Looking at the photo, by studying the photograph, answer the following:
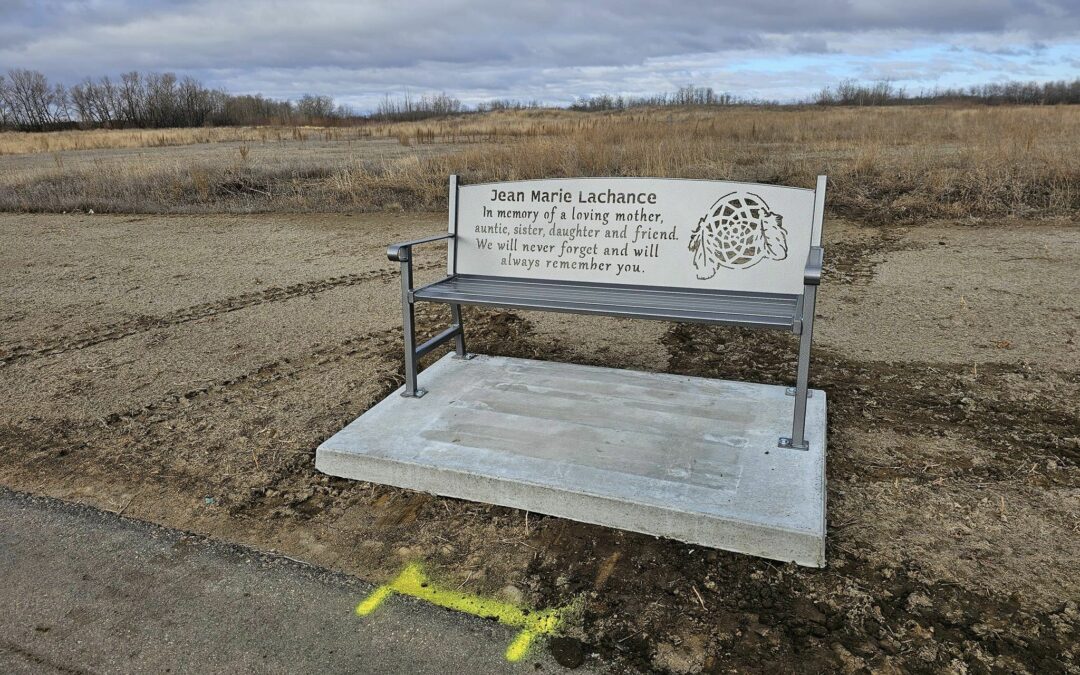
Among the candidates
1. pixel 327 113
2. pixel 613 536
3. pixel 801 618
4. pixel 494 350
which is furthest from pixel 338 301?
pixel 327 113

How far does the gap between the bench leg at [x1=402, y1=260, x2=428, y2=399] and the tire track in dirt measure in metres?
2.79

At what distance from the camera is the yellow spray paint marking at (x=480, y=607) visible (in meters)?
2.11

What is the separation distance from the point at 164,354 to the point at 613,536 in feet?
11.6

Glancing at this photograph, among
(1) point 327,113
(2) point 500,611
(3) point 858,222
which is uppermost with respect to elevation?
(1) point 327,113

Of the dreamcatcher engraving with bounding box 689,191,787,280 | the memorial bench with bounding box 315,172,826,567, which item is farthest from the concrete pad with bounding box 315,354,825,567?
the dreamcatcher engraving with bounding box 689,191,787,280

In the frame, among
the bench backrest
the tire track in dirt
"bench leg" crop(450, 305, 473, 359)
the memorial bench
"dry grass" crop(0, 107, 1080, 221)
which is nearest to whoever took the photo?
the memorial bench

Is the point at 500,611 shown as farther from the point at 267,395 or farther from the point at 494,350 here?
the point at 494,350

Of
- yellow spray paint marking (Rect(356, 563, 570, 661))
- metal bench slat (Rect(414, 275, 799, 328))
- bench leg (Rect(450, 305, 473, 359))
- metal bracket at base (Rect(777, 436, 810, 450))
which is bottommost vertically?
yellow spray paint marking (Rect(356, 563, 570, 661))

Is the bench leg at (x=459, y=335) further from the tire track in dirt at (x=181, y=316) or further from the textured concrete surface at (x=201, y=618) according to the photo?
the tire track in dirt at (x=181, y=316)

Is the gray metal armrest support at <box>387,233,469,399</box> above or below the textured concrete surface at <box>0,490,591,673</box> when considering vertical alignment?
above

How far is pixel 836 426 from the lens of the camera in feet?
11.2

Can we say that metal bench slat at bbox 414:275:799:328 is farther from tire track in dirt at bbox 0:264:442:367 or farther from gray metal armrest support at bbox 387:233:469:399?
tire track in dirt at bbox 0:264:442:367

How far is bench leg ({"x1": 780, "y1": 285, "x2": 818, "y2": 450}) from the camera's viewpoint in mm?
2627

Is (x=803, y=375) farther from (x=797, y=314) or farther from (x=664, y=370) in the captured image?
(x=664, y=370)
